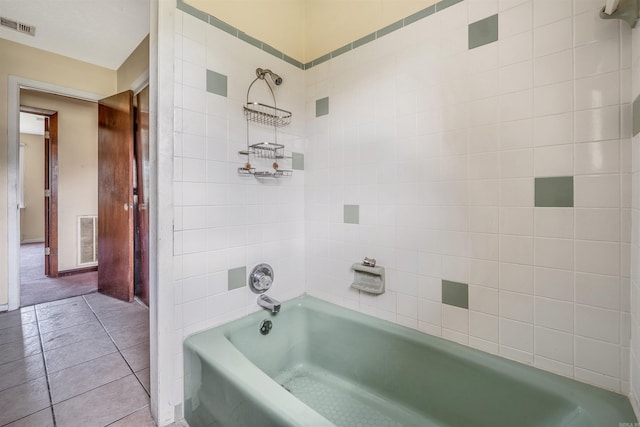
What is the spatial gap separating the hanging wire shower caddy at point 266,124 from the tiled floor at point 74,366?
1306mm

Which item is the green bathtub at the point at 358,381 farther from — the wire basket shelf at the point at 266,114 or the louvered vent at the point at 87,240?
the louvered vent at the point at 87,240

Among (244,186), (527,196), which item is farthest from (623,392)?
(244,186)

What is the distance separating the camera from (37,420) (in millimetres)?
1244

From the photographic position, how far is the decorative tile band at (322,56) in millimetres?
1241

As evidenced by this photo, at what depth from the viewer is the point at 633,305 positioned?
847 millimetres

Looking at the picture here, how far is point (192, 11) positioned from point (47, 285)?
3515 mm

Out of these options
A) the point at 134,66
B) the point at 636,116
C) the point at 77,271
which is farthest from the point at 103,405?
the point at 77,271

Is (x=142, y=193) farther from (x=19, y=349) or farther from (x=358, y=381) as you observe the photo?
(x=358, y=381)

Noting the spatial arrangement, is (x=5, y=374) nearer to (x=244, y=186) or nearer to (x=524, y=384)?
(x=244, y=186)

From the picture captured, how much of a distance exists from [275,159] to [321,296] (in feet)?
2.92

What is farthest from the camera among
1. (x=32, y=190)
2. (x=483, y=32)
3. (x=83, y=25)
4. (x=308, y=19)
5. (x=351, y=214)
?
(x=32, y=190)

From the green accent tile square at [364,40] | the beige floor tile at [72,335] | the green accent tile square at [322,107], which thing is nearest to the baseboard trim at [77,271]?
the beige floor tile at [72,335]

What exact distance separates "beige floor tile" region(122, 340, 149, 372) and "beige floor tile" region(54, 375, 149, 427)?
15cm

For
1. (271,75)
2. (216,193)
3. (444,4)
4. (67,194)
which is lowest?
(216,193)
